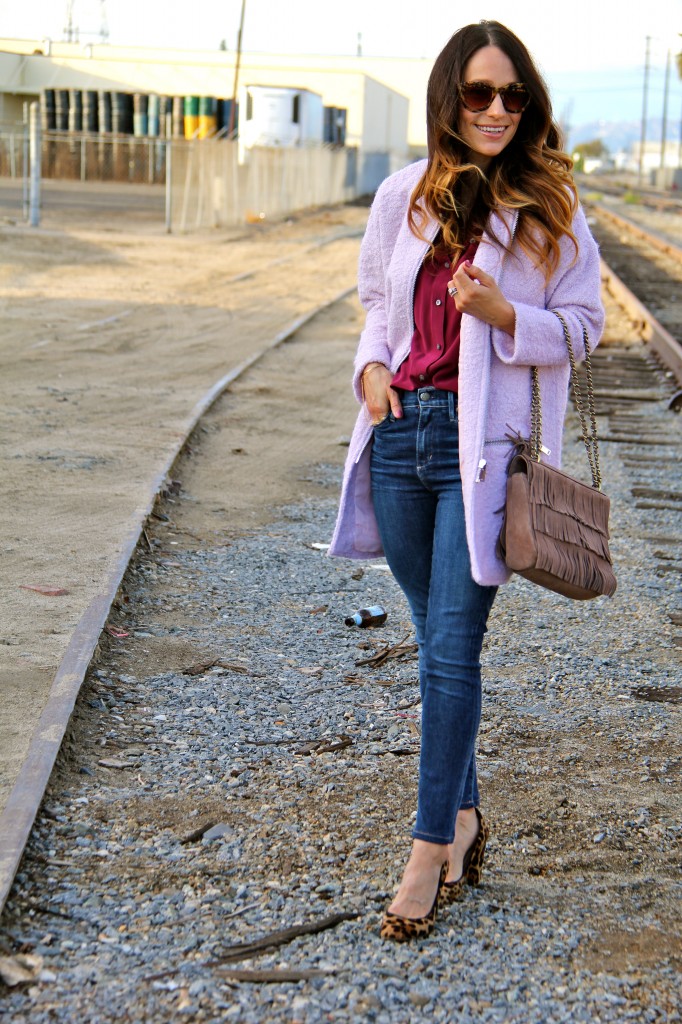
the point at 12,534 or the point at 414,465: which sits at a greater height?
the point at 414,465

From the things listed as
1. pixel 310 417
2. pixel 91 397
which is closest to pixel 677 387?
pixel 310 417

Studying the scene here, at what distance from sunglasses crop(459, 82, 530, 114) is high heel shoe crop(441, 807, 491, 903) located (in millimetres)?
1756

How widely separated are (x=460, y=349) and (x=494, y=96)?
590 millimetres

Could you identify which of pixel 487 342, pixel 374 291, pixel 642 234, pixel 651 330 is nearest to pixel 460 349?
pixel 487 342

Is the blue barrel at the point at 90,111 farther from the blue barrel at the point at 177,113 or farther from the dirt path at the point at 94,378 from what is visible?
the dirt path at the point at 94,378

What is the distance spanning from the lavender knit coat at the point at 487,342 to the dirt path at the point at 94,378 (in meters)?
1.71

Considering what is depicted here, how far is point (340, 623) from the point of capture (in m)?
5.80

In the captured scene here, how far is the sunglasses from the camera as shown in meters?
3.03

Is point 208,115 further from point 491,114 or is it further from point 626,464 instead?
point 491,114

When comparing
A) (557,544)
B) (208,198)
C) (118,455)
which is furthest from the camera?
(208,198)

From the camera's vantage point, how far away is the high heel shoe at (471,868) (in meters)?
3.35

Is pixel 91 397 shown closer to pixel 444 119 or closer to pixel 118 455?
pixel 118 455

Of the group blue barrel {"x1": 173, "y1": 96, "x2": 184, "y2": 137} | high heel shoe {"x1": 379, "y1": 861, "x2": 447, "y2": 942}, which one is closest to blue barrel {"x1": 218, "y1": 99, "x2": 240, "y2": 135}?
blue barrel {"x1": 173, "y1": 96, "x2": 184, "y2": 137}

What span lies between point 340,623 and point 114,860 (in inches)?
93.1
